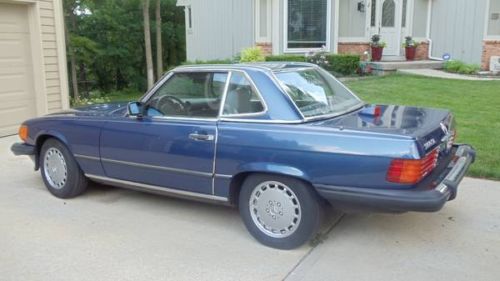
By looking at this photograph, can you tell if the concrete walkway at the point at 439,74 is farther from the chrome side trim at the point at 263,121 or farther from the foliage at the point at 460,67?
the chrome side trim at the point at 263,121

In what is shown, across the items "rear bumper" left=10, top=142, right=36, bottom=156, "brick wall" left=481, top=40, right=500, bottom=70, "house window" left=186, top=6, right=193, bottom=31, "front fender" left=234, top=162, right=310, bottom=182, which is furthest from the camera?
"house window" left=186, top=6, right=193, bottom=31

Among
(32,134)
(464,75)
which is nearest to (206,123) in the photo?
(32,134)

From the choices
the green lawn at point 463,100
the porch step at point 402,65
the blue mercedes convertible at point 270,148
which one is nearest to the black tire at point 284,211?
the blue mercedes convertible at point 270,148

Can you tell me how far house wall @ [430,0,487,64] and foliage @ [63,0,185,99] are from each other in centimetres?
1343

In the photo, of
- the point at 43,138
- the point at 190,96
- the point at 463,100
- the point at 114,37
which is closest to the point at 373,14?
the point at 463,100

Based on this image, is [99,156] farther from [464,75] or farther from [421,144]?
[464,75]

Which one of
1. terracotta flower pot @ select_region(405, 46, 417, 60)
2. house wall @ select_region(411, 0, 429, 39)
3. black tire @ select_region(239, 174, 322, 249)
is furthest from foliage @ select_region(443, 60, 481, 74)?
black tire @ select_region(239, 174, 322, 249)

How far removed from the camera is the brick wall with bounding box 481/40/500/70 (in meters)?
14.5

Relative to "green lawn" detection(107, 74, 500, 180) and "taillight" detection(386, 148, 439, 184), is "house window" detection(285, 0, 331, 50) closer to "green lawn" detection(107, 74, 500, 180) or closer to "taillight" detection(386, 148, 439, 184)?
"green lawn" detection(107, 74, 500, 180)

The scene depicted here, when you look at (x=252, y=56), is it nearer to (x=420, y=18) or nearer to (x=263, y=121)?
(x=420, y=18)

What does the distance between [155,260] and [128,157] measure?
4.12ft

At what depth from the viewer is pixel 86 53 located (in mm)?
19469

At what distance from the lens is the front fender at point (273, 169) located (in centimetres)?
379

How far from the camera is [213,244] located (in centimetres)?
416
